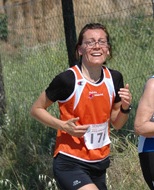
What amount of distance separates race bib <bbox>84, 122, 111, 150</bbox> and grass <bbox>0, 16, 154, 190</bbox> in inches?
49.6

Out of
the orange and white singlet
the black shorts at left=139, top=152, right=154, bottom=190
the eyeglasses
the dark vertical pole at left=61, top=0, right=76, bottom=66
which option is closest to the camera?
the black shorts at left=139, top=152, right=154, bottom=190

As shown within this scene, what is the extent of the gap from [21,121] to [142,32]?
2668 mm

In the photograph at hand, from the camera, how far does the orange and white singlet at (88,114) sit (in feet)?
15.6

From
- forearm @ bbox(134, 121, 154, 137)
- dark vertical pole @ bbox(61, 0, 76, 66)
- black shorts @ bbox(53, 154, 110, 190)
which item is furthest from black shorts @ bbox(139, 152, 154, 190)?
dark vertical pole @ bbox(61, 0, 76, 66)

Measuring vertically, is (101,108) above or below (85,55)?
below

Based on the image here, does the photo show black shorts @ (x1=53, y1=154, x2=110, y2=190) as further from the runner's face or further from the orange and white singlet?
the runner's face

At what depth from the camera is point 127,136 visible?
22.4 ft

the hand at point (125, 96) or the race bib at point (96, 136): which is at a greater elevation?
the hand at point (125, 96)

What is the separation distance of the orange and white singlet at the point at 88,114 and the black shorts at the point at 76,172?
1.8 inches

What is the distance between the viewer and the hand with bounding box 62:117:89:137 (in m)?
4.62

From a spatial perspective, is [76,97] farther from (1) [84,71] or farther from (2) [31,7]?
(2) [31,7]

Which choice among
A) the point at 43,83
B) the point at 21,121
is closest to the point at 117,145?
the point at 21,121

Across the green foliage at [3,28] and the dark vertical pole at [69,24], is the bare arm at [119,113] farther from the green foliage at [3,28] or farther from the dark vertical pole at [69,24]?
the green foliage at [3,28]

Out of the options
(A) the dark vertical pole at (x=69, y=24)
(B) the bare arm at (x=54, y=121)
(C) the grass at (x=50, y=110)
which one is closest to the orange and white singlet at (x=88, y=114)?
(B) the bare arm at (x=54, y=121)
